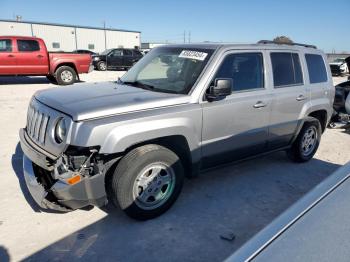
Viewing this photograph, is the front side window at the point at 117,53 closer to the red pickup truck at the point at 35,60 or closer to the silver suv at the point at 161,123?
the red pickup truck at the point at 35,60

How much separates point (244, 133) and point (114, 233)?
203 centimetres

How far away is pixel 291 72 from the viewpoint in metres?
4.88

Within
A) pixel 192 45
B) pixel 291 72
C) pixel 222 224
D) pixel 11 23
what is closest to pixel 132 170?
pixel 222 224

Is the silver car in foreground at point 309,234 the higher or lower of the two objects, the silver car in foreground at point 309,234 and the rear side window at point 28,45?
the lower

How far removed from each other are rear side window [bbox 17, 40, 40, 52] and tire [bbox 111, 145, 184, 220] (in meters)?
12.4

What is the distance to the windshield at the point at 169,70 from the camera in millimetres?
3879

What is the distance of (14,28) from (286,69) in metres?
43.5

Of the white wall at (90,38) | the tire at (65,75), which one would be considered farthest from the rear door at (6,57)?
the white wall at (90,38)

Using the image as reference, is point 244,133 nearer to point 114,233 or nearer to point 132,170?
point 132,170

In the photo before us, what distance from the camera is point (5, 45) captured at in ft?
44.2

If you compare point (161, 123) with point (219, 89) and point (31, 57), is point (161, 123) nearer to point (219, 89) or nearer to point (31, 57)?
point (219, 89)

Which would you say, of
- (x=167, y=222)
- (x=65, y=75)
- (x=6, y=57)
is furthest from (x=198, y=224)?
(x=6, y=57)

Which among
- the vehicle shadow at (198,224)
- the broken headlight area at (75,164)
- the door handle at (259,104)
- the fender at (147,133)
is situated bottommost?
the vehicle shadow at (198,224)

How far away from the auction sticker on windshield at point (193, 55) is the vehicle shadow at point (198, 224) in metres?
1.70
